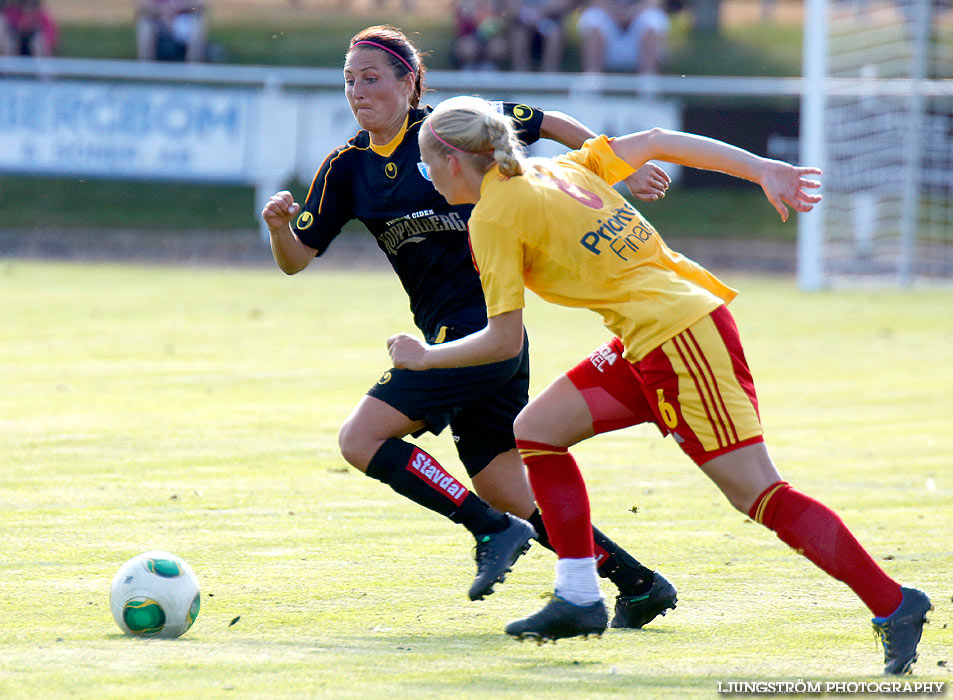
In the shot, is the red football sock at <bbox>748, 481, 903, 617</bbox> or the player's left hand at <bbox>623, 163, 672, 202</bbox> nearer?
the red football sock at <bbox>748, 481, 903, 617</bbox>

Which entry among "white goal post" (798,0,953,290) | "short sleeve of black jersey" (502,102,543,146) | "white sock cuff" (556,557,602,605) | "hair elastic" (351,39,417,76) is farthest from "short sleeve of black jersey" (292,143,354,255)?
"white goal post" (798,0,953,290)

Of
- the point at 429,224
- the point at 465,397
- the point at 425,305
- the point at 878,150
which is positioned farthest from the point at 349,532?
the point at 878,150

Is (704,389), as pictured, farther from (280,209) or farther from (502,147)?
(280,209)

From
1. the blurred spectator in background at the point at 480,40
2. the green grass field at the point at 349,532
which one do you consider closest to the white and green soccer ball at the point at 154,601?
the green grass field at the point at 349,532

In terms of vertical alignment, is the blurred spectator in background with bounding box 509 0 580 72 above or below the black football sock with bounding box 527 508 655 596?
below

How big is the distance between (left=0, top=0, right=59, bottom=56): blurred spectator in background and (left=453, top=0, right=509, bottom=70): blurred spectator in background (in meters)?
7.34

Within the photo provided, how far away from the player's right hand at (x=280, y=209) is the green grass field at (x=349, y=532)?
4.39ft

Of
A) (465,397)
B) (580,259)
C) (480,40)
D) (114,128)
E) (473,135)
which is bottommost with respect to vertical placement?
(114,128)

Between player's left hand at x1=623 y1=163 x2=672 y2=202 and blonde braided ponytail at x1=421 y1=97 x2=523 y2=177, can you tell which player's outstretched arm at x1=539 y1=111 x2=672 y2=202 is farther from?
blonde braided ponytail at x1=421 y1=97 x2=523 y2=177

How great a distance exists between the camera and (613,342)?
4641mm

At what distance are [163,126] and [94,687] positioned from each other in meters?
17.2

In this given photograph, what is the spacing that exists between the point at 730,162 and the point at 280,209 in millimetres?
1668

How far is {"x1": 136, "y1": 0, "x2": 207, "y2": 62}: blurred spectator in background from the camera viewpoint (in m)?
23.7

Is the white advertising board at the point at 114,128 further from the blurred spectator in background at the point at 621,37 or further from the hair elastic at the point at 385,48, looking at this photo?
the hair elastic at the point at 385,48
